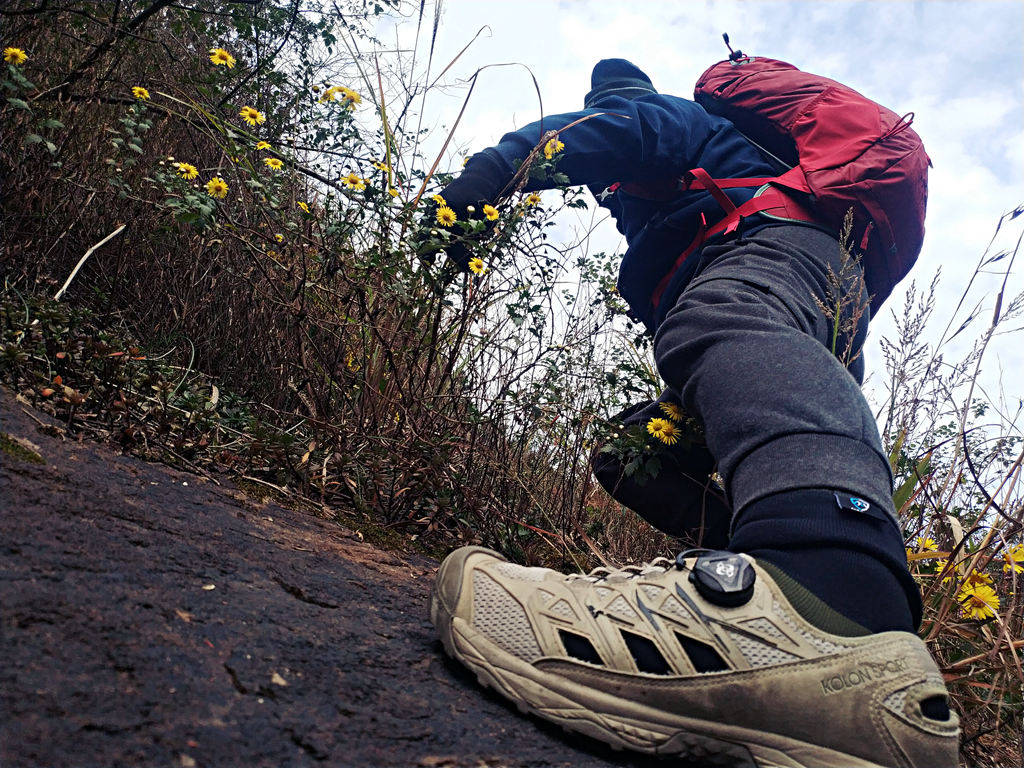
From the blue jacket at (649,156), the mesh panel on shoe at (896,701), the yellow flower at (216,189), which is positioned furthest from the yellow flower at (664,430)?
the yellow flower at (216,189)

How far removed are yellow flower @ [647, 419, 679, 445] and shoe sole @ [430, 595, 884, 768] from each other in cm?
94

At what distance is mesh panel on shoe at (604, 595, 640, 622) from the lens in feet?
3.44

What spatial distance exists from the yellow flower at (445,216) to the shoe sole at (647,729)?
135 cm

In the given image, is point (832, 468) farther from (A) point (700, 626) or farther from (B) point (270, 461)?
(B) point (270, 461)

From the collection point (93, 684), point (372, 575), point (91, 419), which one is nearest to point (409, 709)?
point (93, 684)

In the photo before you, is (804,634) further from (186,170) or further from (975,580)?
(186,170)

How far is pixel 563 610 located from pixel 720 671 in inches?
9.5

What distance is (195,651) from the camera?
2.70 feet

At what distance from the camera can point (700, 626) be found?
3.33 feet

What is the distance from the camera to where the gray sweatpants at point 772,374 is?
1141 millimetres

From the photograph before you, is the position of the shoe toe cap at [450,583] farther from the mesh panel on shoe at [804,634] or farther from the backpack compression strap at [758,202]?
the backpack compression strap at [758,202]

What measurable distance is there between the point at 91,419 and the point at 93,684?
1128 mm

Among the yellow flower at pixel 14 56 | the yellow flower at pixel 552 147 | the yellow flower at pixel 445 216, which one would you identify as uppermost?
the yellow flower at pixel 552 147

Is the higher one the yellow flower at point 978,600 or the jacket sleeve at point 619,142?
the jacket sleeve at point 619,142
